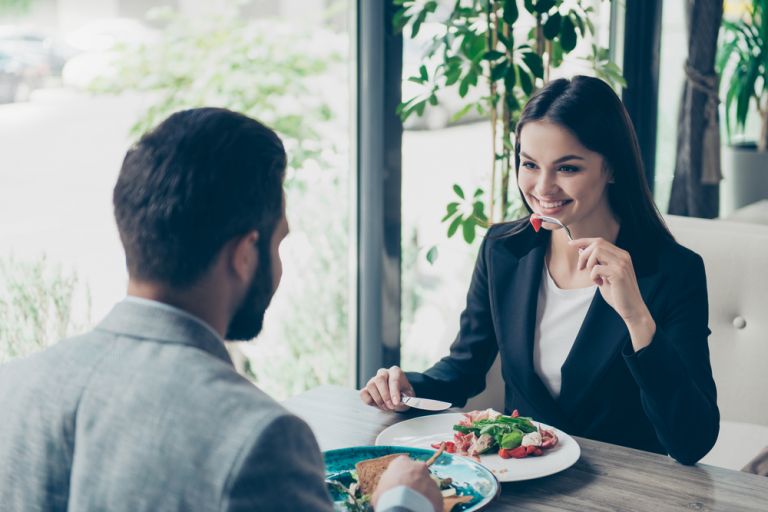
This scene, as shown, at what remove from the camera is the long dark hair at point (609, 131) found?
6.14 feet

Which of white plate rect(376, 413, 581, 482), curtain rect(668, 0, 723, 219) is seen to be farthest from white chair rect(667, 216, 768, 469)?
curtain rect(668, 0, 723, 219)

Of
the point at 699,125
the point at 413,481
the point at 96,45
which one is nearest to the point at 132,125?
the point at 96,45

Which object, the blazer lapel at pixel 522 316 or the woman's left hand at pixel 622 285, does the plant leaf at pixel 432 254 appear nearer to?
the blazer lapel at pixel 522 316

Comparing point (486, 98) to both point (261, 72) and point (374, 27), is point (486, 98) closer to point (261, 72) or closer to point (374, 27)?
point (374, 27)

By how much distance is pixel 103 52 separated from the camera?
2.31 m

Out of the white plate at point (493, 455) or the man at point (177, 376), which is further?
the white plate at point (493, 455)

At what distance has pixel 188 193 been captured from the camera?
3.18 ft

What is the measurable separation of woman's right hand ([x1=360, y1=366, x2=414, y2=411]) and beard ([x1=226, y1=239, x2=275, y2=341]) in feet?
2.24

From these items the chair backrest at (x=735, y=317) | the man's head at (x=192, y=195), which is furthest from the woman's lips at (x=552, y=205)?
the man's head at (x=192, y=195)

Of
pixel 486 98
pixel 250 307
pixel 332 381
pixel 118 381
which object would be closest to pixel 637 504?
pixel 250 307

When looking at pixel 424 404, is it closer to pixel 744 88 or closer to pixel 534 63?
pixel 534 63

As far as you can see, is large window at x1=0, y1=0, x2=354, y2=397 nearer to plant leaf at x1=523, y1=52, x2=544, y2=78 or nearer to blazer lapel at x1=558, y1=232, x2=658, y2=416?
plant leaf at x1=523, y1=52, x2=544, y2=78

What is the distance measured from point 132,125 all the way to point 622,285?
4.47 ft

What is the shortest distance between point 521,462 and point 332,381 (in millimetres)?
1603
